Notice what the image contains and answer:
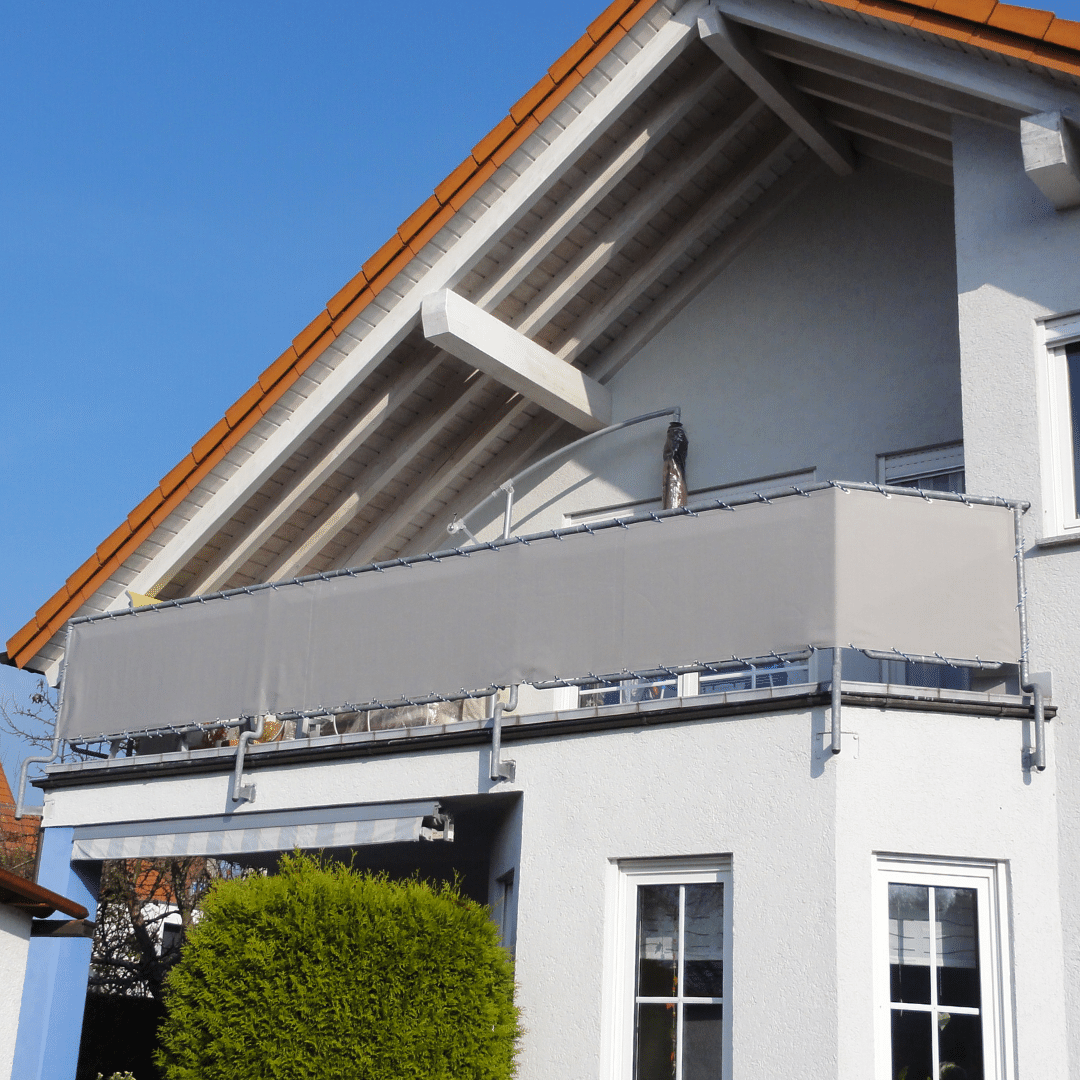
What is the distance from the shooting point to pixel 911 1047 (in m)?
7.29

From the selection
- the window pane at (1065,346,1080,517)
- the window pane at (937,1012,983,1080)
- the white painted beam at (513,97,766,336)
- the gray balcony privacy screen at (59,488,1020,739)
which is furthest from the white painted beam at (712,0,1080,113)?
the window pane at (937,1012,983,1080)

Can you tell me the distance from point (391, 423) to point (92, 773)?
3.98m

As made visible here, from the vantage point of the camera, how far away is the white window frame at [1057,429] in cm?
840

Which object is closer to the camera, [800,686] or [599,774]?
[800,686]

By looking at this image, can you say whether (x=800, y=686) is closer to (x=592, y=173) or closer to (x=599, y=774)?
(x=599, y=774)

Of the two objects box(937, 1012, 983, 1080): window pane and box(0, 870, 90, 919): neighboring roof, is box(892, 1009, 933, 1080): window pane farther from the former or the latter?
box(0, 870, 90, 919): neighboring roof

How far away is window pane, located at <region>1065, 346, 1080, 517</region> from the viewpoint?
8.48 m

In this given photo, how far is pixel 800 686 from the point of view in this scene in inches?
306

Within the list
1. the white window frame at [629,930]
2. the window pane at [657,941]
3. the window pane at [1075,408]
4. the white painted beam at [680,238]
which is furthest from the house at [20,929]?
the window pane at [1075,408]

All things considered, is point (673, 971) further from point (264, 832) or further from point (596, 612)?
point (264, 832)

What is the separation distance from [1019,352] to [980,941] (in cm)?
364

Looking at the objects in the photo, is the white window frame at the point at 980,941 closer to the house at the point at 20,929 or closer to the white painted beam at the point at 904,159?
the house at the point at 20,929

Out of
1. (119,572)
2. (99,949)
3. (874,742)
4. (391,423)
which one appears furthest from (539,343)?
(99,949)

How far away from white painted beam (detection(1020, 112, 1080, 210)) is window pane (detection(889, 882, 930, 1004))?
4405 mm
